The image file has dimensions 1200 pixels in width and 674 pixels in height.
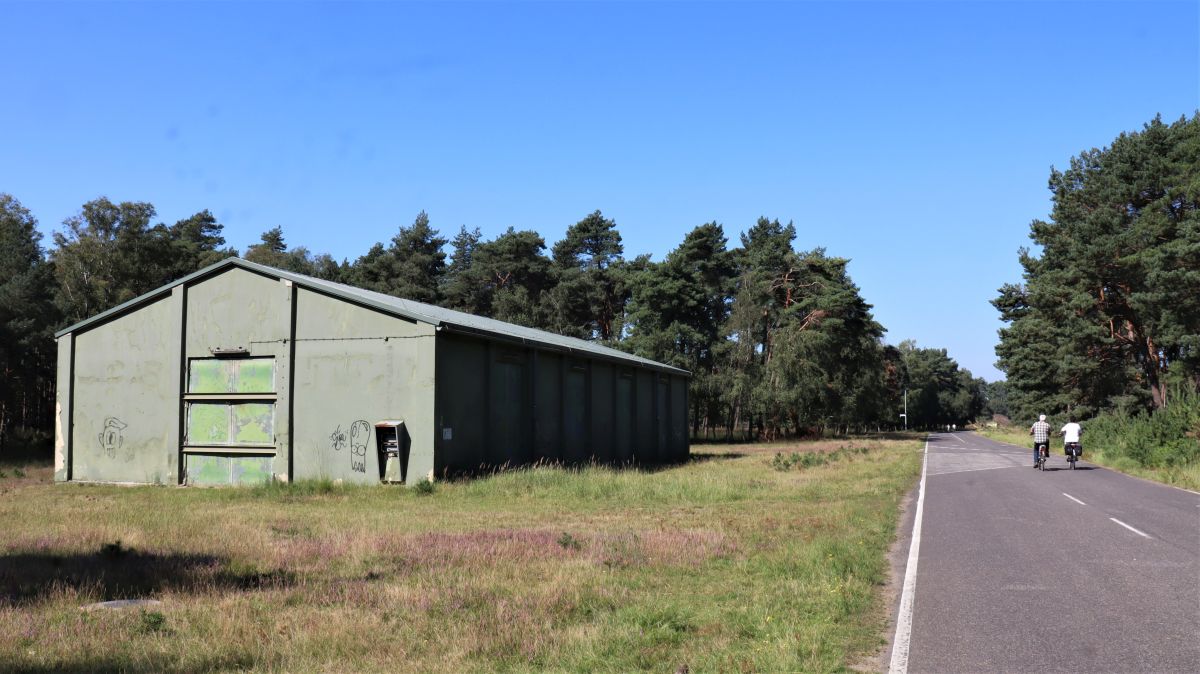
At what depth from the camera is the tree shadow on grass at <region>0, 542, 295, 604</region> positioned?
8.30 m

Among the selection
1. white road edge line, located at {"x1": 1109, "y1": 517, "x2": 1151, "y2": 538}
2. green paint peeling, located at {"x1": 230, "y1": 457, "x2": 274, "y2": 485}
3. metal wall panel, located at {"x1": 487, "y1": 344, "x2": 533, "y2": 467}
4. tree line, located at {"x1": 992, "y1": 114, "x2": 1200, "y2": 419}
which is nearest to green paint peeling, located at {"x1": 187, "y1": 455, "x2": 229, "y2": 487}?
green paint peeling, located at {"x1": 230, "y1": 457, "x2": 274, "y2": 485}

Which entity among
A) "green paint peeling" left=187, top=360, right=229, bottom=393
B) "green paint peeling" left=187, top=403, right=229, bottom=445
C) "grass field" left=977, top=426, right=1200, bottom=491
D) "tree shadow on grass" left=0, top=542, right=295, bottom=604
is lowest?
"grass field" left=977, top=426, right=1200, bottom=491

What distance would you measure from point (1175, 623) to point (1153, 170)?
147 feet

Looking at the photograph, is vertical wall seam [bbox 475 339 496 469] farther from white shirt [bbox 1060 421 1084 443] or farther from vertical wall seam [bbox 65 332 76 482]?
white shirt [bbox 1060 421 1084 443]

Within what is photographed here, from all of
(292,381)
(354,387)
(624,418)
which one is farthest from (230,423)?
(624,418)

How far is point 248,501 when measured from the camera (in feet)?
63.4

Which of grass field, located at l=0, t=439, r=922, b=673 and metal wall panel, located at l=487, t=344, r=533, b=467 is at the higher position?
metal wall panel, located at l=487, t=344, r=533, b=467

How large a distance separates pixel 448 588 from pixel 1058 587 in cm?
633

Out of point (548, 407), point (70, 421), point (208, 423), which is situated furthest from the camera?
point (548, 407)

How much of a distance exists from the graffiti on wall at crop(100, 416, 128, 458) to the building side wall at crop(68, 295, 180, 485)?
3cm

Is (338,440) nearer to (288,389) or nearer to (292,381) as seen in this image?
(288,389)

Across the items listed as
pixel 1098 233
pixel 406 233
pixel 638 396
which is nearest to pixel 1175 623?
pixel 638 396

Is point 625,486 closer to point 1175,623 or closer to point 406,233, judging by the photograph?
point 1175,623

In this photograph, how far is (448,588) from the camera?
8.37 meters
